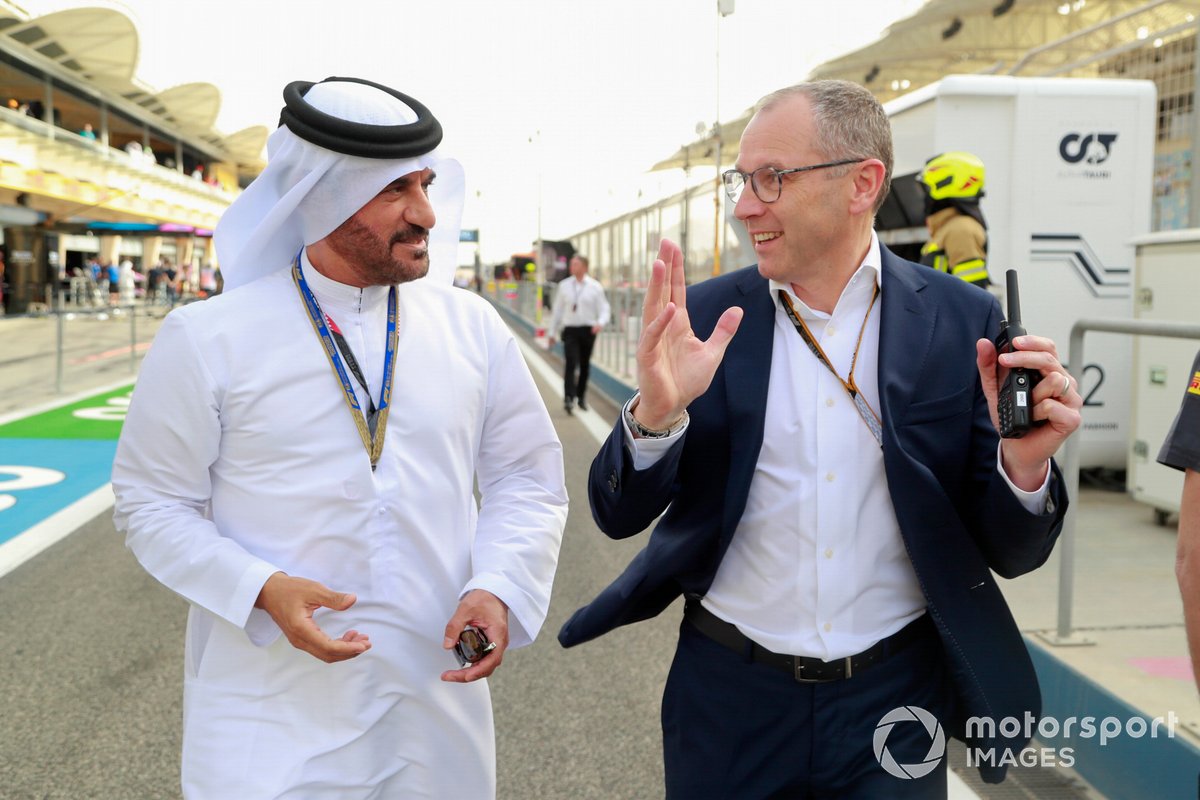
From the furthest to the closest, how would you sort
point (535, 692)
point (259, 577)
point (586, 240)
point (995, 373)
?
point (586, 240) → point (535, 692) → point (259, 577) → point (995, 373)

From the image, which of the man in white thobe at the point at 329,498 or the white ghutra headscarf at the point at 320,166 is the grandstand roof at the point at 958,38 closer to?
the white ghutra headscarf at the point at 320,166

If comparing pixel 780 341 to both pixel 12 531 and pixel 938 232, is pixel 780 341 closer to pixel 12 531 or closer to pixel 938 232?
pixel 938 232

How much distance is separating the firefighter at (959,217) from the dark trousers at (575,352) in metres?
8.58

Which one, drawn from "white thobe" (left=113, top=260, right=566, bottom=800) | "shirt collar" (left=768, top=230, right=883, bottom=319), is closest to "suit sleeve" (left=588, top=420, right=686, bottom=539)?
"white thobe" (left=113, top=260, right=566, bottom=800)

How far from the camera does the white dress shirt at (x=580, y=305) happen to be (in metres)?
14.6

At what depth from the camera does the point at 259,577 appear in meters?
2.14

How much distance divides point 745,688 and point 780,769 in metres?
0.16

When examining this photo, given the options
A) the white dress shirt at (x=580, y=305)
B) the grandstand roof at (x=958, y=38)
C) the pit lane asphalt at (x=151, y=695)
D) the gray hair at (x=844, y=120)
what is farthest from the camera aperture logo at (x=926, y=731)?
the grandstand roof at (x=958, y=38)

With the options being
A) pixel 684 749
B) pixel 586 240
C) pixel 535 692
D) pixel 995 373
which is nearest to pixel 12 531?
pixel 535 692

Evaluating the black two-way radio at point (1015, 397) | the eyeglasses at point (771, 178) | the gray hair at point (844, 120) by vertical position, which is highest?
the gray hair at point (844, 120)

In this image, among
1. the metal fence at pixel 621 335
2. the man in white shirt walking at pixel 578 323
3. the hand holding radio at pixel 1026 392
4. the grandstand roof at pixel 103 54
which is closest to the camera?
the hand holding radio at pixel 1026 392

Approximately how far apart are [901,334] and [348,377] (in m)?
1.08

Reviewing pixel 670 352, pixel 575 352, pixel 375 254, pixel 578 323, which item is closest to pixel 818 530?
pixel 670 352

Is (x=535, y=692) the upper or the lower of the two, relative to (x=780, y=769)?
lower
